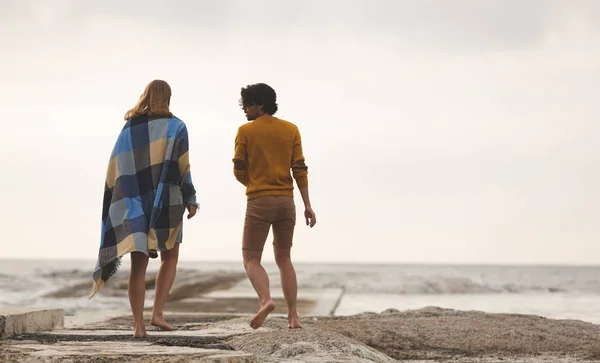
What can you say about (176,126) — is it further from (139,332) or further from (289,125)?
(139,332)

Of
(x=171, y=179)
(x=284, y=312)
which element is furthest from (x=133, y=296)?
(x=284, y=312)

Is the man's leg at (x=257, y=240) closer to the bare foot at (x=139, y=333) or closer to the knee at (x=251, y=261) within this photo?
the knee at (x=251, y=261)

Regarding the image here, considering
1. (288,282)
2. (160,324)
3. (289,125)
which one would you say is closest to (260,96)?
(289,125)

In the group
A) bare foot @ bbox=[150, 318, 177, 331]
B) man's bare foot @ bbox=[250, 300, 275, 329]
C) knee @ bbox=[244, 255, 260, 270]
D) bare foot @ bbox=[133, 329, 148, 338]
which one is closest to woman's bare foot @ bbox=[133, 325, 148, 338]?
bare foot @ bbox=[133, 329, 148, 338]

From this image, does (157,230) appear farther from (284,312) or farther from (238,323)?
(284,312)

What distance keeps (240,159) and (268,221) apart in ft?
1.58

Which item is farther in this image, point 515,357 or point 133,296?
point 515,357

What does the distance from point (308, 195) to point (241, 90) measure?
35.8 inches

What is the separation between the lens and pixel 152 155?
19.4 feet

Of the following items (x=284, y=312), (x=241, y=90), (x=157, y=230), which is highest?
(x=241, y=90)

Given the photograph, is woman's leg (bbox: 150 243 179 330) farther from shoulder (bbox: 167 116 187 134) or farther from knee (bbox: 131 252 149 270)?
shoulder (bbox: 167 116 187 134)

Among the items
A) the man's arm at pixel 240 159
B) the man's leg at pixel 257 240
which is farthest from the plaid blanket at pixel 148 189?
the man's leg at pixel 257 240

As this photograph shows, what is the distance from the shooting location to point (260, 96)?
6121mm

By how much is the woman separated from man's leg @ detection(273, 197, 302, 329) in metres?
0.64
